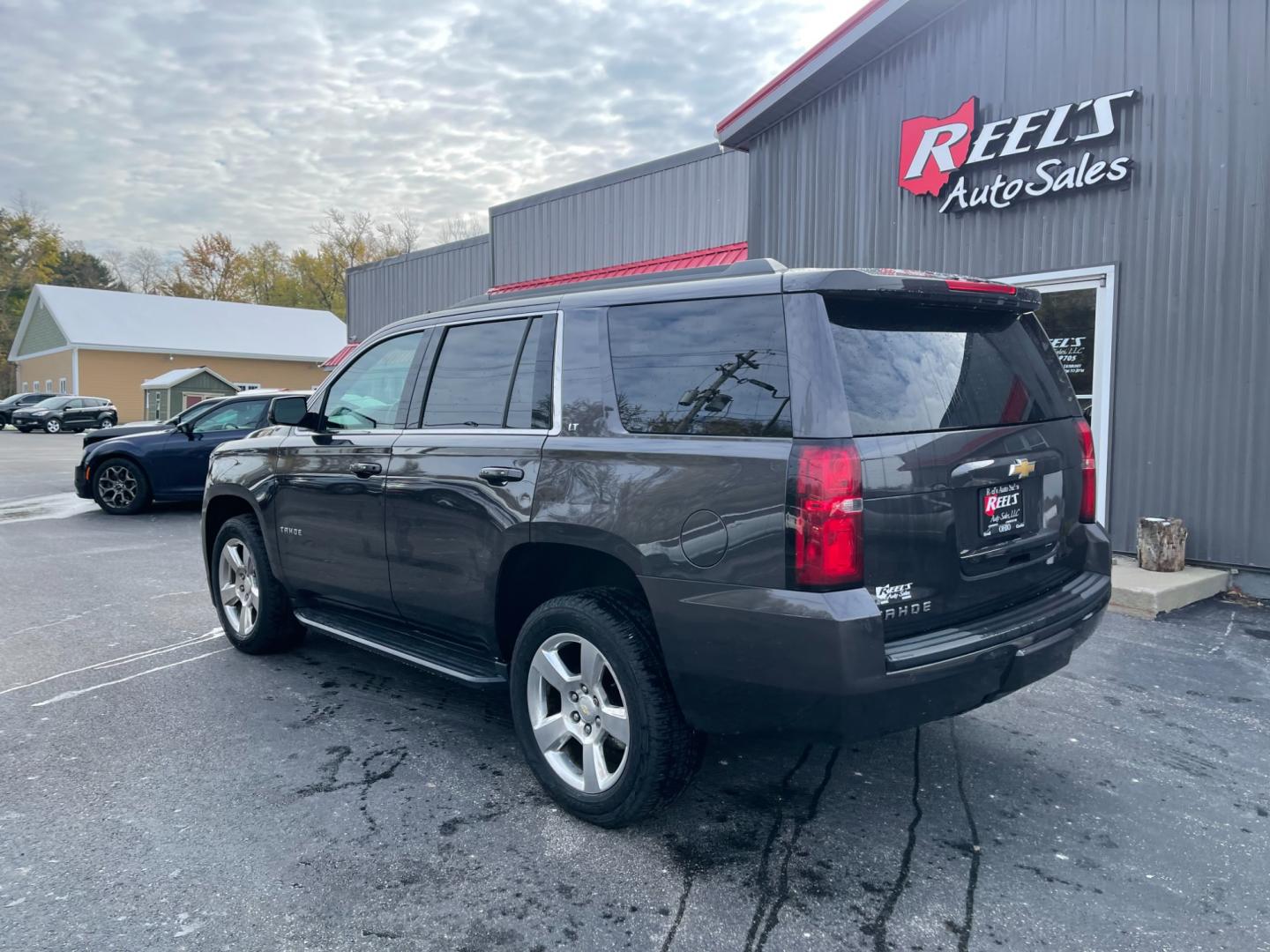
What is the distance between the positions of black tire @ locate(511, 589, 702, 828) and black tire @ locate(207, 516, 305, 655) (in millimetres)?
2421

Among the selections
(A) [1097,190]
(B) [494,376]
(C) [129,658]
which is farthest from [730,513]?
(A) [1097,190]

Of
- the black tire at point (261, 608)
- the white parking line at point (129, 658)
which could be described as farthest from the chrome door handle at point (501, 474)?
the white parking line at point (129, 658)

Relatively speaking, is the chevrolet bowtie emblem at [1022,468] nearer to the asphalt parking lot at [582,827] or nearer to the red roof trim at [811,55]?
the asphalt parking lot at [582,827]

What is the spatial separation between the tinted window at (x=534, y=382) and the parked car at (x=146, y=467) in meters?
9.45

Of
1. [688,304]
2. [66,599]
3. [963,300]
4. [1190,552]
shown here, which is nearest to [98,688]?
[66,599]

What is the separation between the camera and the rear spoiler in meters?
2.92

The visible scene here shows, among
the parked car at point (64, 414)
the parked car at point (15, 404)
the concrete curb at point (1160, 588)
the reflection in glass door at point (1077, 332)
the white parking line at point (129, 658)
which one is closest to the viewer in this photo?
the white parking line at point (129, 658)

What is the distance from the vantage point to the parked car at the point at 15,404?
1598 inches

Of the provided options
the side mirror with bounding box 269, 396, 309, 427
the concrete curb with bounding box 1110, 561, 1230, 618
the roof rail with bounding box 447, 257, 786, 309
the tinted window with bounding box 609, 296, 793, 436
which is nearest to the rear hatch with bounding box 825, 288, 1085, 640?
the tinted window with bounding box 609, 296, 793, 436

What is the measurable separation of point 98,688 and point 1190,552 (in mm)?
7650

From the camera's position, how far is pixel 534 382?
12.1 ft

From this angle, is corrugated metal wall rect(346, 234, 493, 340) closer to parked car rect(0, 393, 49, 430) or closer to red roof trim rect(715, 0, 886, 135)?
red roof trim rect(715, 0, 886, 135)

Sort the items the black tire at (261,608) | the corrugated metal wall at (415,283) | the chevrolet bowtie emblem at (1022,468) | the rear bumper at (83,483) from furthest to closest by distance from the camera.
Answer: the corrugated metal wall at (415,283), the rear bumper at (83,483), the black tire at (261,608), the chevrolet bowtie emblem at (1022,468)

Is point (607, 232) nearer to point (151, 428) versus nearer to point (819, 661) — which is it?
point (151, 428)
